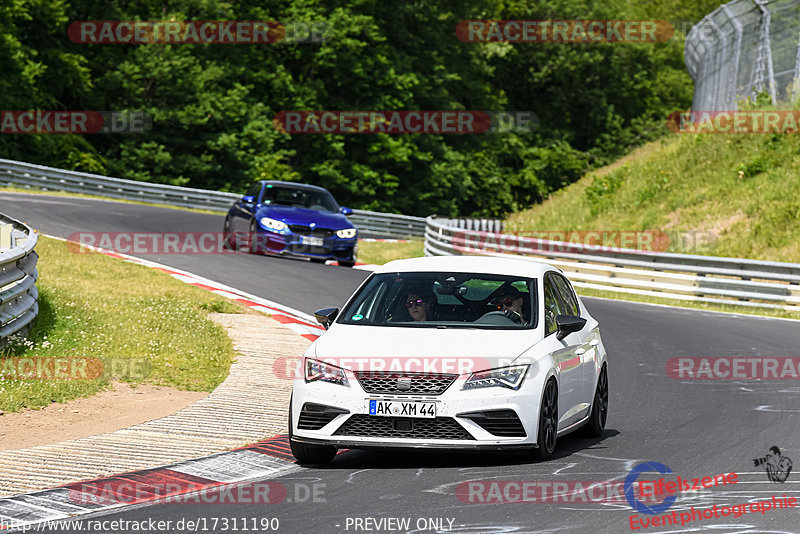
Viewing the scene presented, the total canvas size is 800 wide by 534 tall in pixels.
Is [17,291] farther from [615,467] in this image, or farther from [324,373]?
[615,467]

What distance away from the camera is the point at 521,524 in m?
6.71

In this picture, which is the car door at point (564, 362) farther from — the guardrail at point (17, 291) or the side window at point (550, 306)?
A: the guardrail at point (17, 291)

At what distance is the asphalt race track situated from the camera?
680cm

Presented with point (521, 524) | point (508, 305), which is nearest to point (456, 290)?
point (508, 305)

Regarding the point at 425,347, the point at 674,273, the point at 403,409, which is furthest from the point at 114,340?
the point at 674,273

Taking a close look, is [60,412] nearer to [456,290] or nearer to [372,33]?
[456,290]

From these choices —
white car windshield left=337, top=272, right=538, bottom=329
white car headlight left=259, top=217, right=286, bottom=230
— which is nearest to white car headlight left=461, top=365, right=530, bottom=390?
white car windshield left=337, top=272, right=538, bottom=329

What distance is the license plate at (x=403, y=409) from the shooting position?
828 centimetres

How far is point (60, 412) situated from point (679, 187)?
89.8 feet

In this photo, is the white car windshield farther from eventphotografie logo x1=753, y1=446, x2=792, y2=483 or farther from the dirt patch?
the dirt patch

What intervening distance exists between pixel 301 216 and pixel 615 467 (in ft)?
54.5

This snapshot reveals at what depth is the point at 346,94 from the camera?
2421 inches

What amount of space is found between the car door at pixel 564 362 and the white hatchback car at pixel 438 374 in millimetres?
16

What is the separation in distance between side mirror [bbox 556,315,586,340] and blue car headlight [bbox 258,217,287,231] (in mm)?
15738
